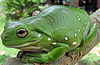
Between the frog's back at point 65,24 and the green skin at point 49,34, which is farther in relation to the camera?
the frog's back at point 65,24

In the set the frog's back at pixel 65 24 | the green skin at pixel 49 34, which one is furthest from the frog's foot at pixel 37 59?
the frog's back at pixel 65 24

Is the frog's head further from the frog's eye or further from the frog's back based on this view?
the frog's back

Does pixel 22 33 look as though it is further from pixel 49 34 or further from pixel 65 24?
pixel 65 24

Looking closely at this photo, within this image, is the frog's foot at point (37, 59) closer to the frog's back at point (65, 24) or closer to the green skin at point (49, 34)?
the green skin at point (49, 34)

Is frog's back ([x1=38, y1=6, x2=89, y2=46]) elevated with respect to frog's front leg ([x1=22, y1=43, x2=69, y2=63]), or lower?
elevated

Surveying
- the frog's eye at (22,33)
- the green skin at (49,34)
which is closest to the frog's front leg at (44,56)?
the green skin at (49,34)

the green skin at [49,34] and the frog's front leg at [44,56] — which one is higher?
the green skin at [49,34]

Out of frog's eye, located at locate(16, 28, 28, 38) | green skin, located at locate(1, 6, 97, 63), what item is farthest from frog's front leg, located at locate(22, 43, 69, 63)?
frog's eye, located at locate(16, 28, 28, 38)

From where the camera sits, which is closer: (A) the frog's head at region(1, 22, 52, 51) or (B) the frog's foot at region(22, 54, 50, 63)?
(A) the frog's head at region(1, 22, 52, 51)

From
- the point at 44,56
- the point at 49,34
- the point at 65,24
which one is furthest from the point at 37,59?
the point at 65,24

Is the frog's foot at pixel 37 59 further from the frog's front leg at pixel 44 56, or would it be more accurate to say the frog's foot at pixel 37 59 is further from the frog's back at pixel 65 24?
the frog's back at pixel 65 24
